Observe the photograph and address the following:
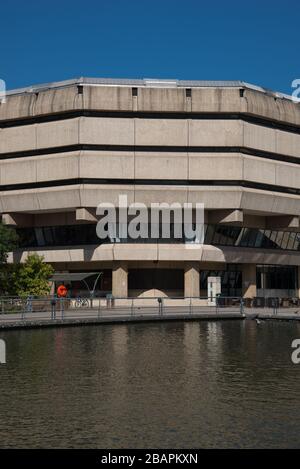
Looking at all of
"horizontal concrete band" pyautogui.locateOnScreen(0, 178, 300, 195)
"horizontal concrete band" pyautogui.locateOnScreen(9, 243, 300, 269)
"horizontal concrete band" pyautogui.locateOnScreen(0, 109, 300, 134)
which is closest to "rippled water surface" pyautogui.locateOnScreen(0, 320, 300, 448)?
"horizontal concrete band" pyautogui.locateOnScreen(9, 243, 300, 269)

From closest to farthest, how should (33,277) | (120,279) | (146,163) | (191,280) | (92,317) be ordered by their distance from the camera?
(92,317) → (33,277) → (146,163) → (120,279) → (191,280)

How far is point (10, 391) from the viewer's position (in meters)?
15.4

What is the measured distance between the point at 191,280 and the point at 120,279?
6481mm

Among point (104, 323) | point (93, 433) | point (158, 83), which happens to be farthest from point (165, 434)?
point (158, 83)

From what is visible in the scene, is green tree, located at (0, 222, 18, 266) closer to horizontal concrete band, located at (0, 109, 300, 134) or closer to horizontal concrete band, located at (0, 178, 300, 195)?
horizontal concrete band, located at (0, 178, 300, 195)

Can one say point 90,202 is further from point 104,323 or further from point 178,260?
point 104,323

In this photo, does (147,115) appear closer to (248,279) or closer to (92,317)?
(248,279)

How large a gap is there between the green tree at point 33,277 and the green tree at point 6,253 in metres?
0.71

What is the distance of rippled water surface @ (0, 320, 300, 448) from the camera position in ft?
37.3

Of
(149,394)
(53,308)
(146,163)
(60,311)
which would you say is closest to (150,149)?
(146,163)

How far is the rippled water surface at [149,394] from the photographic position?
37.3 ft

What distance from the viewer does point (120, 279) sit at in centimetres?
6356

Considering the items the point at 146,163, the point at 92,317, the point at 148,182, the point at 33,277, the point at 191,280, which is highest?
the point at 146,163

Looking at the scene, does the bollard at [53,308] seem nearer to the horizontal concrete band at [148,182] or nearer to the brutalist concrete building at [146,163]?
A: the brutalist concrete building at [146,163]
